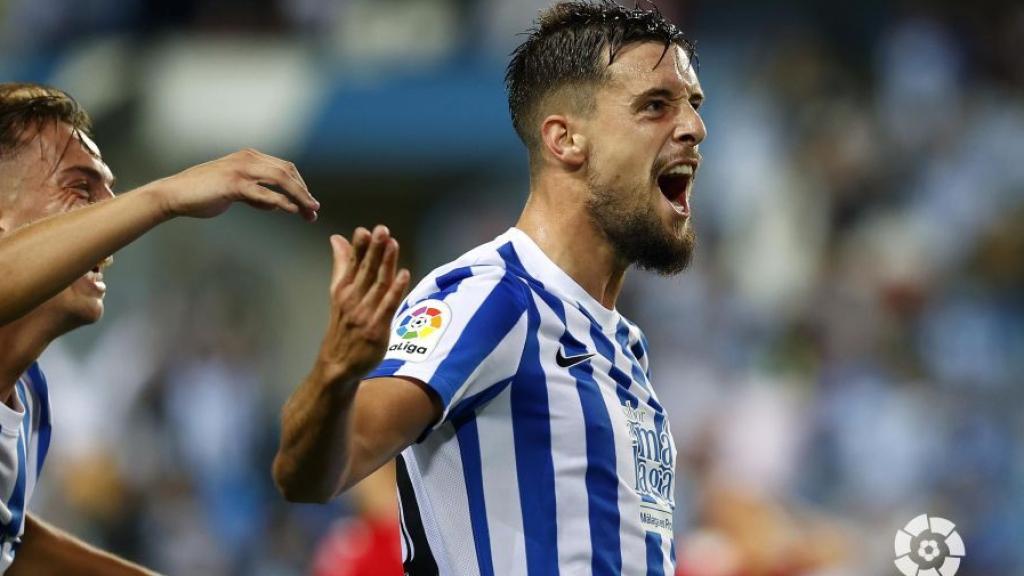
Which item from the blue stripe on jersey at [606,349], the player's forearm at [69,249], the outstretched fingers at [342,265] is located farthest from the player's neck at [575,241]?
the player's forearm at [69,249]

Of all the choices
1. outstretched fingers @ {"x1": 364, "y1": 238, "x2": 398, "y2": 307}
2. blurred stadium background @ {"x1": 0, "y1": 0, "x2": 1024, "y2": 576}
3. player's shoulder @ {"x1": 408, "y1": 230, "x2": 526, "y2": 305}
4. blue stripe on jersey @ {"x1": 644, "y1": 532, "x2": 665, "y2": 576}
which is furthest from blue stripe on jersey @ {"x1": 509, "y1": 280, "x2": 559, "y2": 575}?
blurred stadium background @ {"x1": 0, "y1": 0, "x2": 1024, "y2": 576}

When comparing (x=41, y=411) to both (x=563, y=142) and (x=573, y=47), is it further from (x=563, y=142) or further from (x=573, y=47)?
(x=573, y=47)

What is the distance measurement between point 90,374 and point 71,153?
872 centimetres

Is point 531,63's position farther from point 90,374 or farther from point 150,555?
point 90,374

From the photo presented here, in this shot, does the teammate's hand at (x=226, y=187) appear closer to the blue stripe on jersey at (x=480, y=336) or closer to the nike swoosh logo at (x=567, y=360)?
the blue stripe on jersey at (x=480, y=336)

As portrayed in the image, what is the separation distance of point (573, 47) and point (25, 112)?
136 cm

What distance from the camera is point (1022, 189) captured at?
398 inches

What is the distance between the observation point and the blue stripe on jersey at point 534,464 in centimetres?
323

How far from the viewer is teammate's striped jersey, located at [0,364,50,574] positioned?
359 centimetres

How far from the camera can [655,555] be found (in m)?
3.39

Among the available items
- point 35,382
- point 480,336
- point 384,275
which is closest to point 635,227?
point 480,336

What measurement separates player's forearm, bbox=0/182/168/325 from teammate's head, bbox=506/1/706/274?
1353 millimetres

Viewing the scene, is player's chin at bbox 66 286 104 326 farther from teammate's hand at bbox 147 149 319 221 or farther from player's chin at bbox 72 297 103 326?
teammate's hand at bbox 147 149 319 221

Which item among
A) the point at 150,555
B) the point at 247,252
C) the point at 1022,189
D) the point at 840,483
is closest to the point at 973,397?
the point at 840,483
